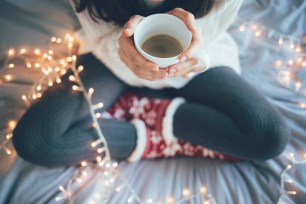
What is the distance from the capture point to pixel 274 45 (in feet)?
3.54

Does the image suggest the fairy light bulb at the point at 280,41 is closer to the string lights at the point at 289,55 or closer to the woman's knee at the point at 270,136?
the string lights at the point at 289,55

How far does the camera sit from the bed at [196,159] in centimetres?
85

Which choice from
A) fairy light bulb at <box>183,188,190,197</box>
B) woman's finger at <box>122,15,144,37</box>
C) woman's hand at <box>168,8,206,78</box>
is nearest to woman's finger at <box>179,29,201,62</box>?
woman's hand at <box>168,8,206,78</box>

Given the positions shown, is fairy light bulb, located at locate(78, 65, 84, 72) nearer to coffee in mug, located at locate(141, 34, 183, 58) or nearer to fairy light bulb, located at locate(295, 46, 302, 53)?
coffee in mug, located at locate(141, 34, 183, 58)

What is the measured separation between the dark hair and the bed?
0.93ft

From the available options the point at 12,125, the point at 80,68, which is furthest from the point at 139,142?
the point at 12,125

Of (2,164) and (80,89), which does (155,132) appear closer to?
(80,89)

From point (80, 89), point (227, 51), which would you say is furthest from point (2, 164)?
point (227, 51)

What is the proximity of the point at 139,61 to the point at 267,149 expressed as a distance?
→ 39 centimetres

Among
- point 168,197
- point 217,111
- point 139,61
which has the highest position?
point 139,61

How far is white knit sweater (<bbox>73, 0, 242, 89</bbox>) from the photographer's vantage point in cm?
80

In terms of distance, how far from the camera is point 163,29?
2.05ft

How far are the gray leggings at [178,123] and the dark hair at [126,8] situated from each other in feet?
0.46

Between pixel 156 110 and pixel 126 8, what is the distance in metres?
0.28
